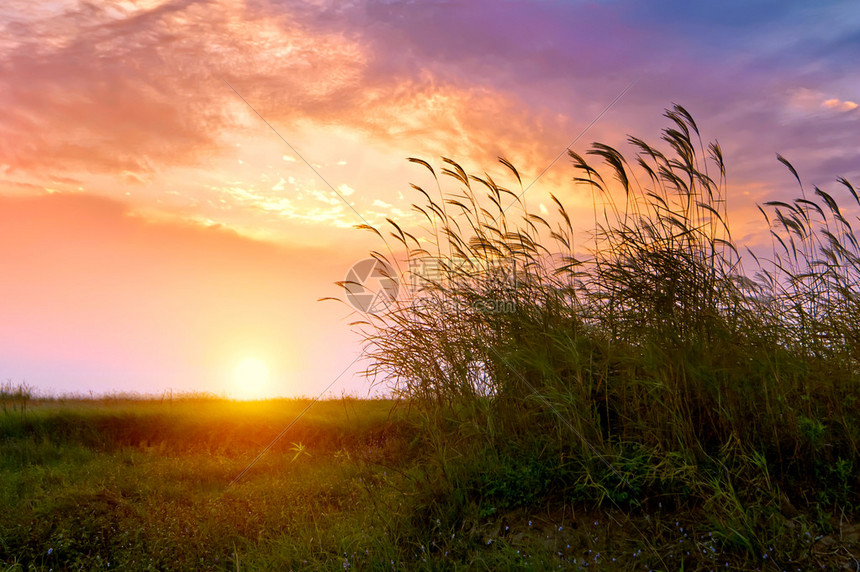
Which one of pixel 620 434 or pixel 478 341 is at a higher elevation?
pixel 478 341

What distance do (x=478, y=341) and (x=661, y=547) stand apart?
230 centimetres

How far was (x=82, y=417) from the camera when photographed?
10609mm

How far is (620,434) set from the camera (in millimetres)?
4980

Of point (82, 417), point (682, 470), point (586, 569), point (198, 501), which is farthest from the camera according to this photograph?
point (82, 417)

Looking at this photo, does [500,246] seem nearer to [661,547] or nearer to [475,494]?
[475,494]

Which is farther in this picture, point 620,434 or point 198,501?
point 198,501

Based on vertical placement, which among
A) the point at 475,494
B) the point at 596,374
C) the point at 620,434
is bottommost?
the point at 475,494

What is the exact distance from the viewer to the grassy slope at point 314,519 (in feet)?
14.3

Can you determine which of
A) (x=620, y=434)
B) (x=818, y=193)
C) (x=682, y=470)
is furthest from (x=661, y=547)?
(x=818, y=193)

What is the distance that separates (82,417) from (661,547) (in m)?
9.98

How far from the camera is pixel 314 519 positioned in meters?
5.64

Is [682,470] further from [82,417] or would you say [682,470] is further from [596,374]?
[82,417]

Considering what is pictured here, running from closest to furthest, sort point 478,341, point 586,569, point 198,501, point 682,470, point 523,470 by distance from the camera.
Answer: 1. point 586,569
2. point 682,470
3. point 523,470
4. point 478,341
5. point 198,501

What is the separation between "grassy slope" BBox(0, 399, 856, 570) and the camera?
4355 millimetres
